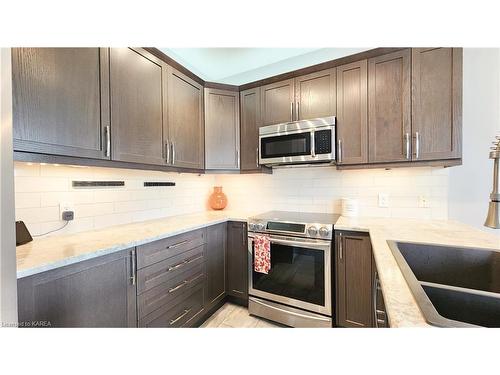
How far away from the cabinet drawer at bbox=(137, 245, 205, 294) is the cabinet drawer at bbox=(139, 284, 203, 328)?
190 millimetres

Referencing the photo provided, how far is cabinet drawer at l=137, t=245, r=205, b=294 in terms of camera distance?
4.02 feet

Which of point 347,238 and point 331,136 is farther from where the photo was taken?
point 331,136

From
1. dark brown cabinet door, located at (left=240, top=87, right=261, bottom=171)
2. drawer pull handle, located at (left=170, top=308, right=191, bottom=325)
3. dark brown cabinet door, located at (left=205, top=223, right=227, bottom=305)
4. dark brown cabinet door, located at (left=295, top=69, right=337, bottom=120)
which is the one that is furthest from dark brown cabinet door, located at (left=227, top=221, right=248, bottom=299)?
dark brown cabinet door, located at (left=295, top=69, right=337, bottom=120)

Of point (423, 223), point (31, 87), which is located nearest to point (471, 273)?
point (423, 223)

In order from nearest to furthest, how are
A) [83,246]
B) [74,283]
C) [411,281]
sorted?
[411,281], [74,283], [83,246]

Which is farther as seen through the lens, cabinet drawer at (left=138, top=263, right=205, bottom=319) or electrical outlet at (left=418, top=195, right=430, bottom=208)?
electrical outlet at (left=418, top=195, right=430, bottom=208)

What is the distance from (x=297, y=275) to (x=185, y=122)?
173cm

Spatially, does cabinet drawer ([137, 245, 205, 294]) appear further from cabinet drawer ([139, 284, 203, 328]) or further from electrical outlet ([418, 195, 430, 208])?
electrical outlet ([418, 195, 430, 208])

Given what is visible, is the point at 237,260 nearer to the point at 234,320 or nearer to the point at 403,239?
the point at 234,320

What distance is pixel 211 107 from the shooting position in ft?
7.11

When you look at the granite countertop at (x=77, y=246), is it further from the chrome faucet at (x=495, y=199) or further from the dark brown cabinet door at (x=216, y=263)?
the chrome faucet at (x=495, y=199)
